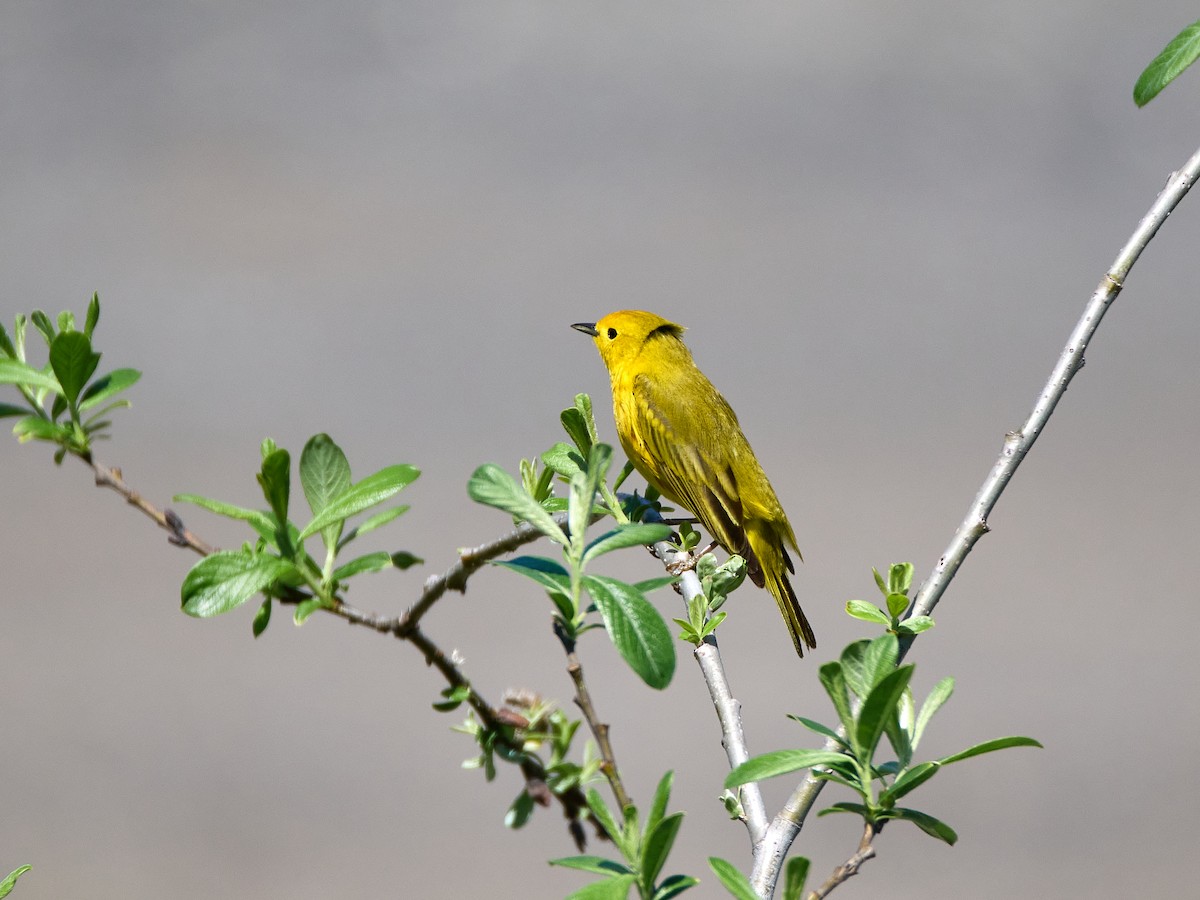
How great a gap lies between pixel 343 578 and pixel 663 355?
6.35 ft

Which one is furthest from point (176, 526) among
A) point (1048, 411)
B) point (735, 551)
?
point (735, 551)

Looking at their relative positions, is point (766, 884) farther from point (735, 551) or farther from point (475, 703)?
point (735, 551)

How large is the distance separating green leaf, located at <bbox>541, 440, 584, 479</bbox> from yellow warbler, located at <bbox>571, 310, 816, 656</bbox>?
107 cm

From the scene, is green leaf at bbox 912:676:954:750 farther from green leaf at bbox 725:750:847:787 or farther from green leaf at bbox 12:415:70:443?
green leaf at bbox 12:415:70:443

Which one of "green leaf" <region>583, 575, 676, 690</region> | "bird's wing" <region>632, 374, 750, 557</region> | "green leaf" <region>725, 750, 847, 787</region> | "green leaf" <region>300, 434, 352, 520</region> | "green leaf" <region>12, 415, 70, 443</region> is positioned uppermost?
"bird's wing" <region>632, 374, 750, 557</region>

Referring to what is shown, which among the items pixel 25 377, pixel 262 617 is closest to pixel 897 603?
pixel 262 617

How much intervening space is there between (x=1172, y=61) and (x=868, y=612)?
1.25 feet

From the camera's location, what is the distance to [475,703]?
45 cm

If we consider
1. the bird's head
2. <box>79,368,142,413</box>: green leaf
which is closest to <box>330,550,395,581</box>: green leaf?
<box>79,368,142,413</box>: green leaf

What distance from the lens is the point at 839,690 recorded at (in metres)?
0.53

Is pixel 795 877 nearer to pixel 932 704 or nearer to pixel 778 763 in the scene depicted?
pixel 778 763

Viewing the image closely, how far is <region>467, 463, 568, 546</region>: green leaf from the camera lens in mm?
471

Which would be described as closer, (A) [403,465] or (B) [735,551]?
(A) [403,465]

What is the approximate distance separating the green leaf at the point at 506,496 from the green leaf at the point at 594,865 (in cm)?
13
